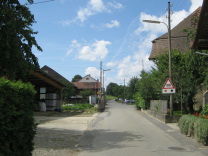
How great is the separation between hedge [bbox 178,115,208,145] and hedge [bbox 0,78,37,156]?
5.92 metres

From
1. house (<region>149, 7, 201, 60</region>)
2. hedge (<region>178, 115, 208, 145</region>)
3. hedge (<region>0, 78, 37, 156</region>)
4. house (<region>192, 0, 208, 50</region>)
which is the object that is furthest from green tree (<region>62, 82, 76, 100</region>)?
hedge (<region>0, 78, 37, 156</region>)

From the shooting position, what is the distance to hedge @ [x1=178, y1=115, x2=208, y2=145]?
319 inches

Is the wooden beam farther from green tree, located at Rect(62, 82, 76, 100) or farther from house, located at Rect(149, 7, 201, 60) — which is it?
green tree, located at Rect(62, 82, 76, 100)

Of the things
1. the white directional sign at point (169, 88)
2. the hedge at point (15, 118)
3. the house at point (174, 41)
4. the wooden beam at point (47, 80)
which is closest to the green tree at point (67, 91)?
the wooden beam at point (47, 80)

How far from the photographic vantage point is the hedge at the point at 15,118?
450 centimetres

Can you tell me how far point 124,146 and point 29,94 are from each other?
4.29 metres

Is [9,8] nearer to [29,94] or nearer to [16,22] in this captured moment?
[16,22]

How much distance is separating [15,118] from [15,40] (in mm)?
4730

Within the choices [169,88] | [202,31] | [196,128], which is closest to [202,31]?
Result: [202,31]

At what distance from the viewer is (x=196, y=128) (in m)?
8.91

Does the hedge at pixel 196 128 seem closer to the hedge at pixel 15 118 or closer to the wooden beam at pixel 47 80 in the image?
the hedge at pixel 15 118

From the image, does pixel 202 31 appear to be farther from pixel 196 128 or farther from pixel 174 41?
pixel 174 41

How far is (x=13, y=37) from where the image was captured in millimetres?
8797

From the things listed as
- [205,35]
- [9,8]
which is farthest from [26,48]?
[205,35]
